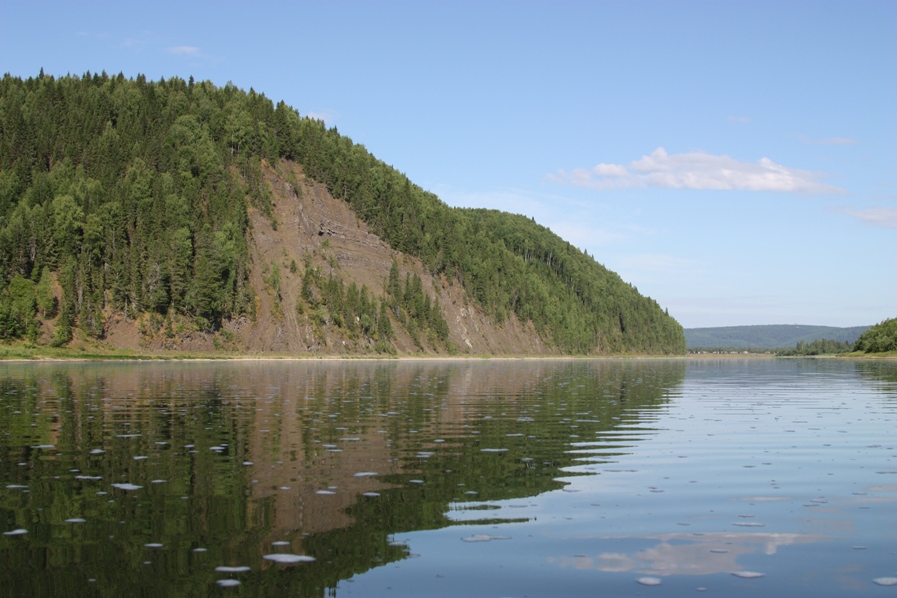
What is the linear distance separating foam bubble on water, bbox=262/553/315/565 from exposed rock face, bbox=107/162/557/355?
12698cm

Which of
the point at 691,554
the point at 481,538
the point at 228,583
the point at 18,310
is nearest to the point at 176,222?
the point at 18,310

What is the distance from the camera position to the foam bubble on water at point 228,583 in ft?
36.7

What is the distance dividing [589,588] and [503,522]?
151 inches

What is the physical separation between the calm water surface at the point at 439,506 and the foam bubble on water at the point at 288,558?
53 mm

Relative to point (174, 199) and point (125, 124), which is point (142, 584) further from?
point (125, 124)

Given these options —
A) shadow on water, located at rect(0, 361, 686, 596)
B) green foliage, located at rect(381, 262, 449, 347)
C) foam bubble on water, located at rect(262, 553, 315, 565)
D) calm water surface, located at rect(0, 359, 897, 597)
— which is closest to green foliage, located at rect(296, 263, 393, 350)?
green foliage, located at rect(381, 262, 449, 347)

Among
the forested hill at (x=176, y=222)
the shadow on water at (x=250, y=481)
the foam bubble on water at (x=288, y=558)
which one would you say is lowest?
the foam bubble on water at (x=288, y=558)

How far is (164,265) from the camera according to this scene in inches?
5497

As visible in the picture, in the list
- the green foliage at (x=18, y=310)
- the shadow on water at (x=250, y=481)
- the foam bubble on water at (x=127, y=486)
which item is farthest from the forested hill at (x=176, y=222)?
the foam bubble on water at (x=127, y=486)

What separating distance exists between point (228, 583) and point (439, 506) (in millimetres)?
5854

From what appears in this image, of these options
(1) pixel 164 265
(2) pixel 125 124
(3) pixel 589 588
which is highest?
(2) pixel 125 124

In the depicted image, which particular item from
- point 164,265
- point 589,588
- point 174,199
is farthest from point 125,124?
point 589,588

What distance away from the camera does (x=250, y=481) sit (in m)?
18.6

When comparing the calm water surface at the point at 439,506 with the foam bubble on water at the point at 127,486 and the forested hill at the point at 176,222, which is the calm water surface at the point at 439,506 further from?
the forested hill at the point at 176,222
